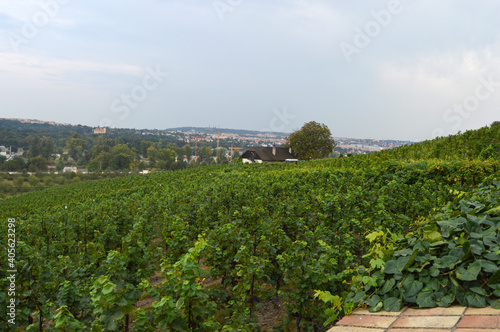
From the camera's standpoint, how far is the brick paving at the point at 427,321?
2.34m

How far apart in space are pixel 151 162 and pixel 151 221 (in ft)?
317

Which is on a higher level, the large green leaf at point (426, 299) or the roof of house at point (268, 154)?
the large green leaf at point (426, 299)

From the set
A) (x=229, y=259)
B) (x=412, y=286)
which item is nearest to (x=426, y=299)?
(x=412, y=286)

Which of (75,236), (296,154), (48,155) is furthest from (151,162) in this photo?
(75,236)

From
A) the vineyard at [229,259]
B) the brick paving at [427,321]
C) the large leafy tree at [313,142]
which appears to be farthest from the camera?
the large leafy tree at [313,142]

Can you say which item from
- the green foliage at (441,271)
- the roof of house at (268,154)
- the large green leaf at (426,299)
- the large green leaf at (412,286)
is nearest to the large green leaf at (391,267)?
the green foliage at (441,271)

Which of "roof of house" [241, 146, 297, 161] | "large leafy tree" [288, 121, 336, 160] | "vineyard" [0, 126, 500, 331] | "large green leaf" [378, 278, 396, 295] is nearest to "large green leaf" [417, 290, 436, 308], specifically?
"large green leaf" [378, 278, 396, 295]

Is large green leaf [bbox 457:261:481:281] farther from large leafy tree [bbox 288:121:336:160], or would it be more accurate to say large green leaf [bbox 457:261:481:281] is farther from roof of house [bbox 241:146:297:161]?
roof of house [bbox 241:146:297:161]

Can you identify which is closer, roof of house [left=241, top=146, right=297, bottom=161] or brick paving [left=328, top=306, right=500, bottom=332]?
brick paving [left=328, top=306, right=500, bottom=332]

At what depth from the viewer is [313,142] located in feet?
196

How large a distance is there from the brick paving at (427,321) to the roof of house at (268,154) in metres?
61.0

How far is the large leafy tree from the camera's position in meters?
59.6

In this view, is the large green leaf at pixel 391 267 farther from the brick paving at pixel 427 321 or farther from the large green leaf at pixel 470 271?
the large green leaf at pixel 470 271

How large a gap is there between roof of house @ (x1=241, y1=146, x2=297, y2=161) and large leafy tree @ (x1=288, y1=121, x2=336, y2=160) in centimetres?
516
